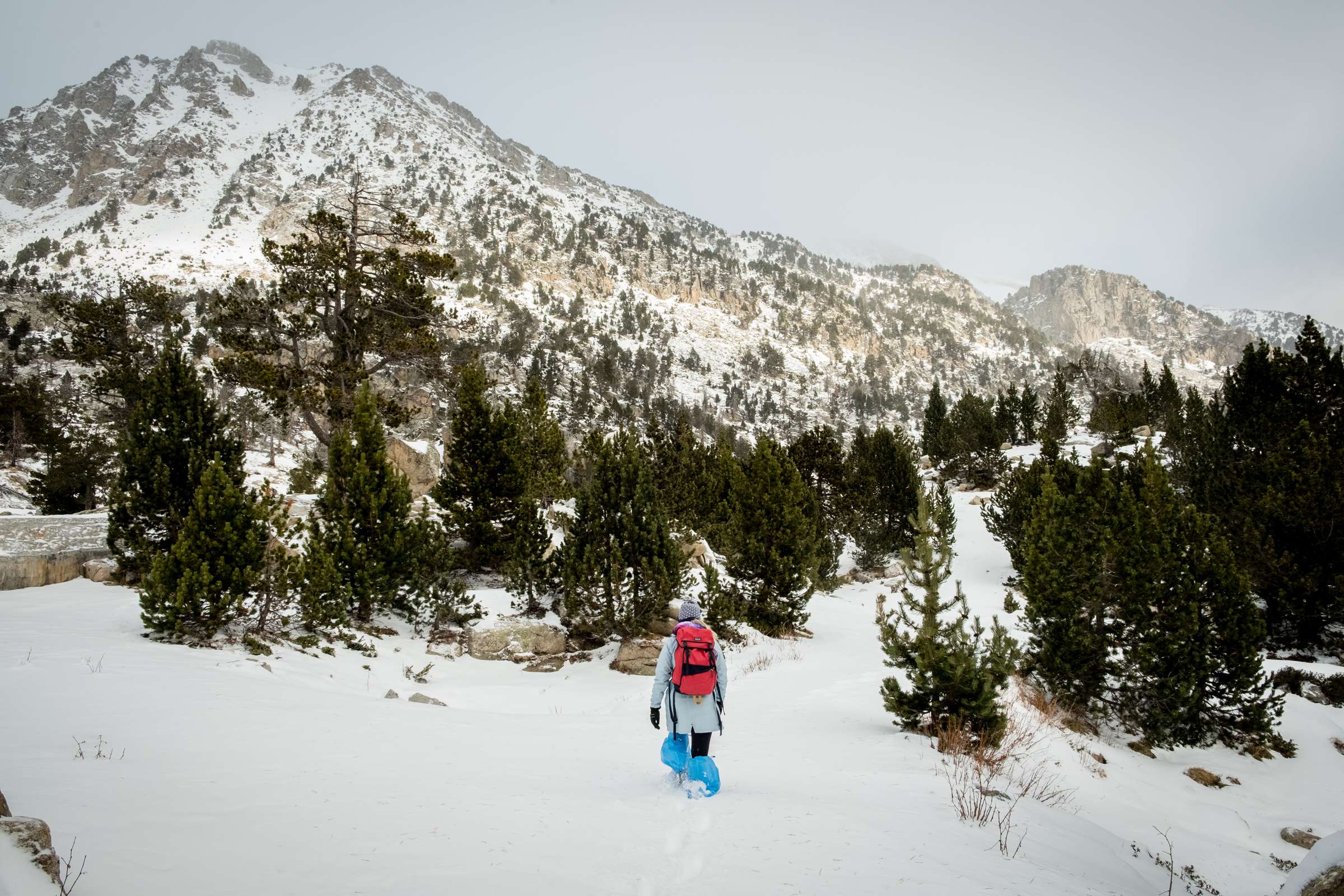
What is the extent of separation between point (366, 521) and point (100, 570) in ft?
23.0

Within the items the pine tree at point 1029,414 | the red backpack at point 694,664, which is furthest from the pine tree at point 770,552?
the pine tree at point 1029,414

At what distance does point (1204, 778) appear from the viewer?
9055mm

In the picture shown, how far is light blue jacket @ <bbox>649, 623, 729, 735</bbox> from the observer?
5.36 metres

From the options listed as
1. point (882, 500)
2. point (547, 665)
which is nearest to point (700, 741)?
point (547, 665)

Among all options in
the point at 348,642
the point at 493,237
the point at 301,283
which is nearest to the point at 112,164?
the point at 493,237

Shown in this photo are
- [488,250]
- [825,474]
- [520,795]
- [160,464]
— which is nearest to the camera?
[520,795]

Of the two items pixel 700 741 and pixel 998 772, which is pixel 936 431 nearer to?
pixel 998 772

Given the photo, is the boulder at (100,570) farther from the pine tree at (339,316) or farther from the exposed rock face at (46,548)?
the pine tree at (339,316)

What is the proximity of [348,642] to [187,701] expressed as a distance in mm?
5522

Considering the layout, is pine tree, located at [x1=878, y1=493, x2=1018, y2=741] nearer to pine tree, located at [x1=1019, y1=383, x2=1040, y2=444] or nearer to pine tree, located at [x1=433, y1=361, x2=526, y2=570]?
pine tree, located at [x1=433, y1=361, x2=526, y2=570]

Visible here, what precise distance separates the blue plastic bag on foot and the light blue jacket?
28 centimetres

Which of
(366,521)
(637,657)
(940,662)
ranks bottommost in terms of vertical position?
(637,657)

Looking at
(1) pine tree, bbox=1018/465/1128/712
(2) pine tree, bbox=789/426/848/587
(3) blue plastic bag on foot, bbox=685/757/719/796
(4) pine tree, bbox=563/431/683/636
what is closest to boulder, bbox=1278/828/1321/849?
(1) pine tree, bbox=1018/465/1128/712

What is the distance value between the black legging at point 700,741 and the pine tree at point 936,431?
152ft
